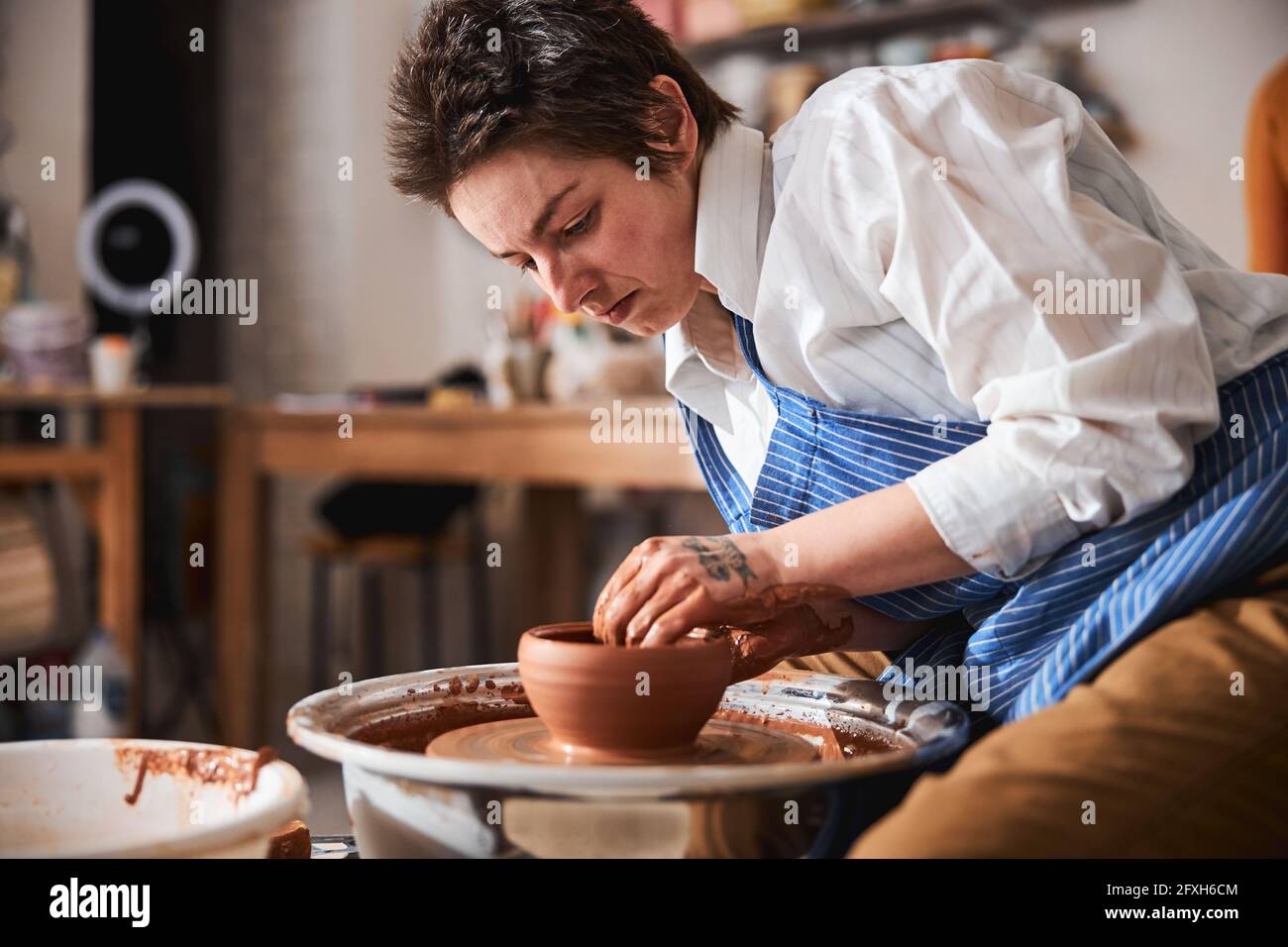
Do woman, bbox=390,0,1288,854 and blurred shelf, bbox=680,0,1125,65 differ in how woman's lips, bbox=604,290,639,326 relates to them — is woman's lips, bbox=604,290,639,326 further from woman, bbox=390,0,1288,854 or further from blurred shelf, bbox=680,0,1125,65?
blurred shelf, bbox=680,0,1125,65

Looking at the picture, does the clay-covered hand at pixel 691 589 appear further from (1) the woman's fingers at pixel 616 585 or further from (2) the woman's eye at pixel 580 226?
(2) the woman's eye at pixel 580 226

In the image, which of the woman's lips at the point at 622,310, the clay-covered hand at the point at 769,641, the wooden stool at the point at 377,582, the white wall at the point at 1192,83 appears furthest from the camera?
the wooden stool at the point at 377,582

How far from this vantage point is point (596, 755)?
97 cm

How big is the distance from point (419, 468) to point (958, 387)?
2388mm

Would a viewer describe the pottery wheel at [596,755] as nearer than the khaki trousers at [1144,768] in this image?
No

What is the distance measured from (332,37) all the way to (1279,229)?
133 inches

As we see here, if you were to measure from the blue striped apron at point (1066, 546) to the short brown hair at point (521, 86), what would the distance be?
0.68 feet

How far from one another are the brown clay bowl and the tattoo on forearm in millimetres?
55

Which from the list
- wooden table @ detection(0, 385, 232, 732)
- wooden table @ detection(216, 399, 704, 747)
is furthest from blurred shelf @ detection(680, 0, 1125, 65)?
wooden table @ detection(0, 385, 232, 732)

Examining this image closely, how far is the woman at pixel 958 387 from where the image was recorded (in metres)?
0.85

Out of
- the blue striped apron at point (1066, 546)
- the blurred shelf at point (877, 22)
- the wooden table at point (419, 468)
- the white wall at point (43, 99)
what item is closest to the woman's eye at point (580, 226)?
the blue striped apron at point (1066, 546)

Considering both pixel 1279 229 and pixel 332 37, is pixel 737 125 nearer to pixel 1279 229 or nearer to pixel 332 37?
pixel 1279 229
